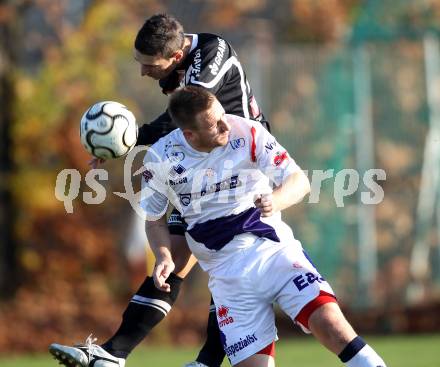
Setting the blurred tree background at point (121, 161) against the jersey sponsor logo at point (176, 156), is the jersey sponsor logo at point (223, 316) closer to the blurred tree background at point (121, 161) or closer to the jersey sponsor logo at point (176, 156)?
the jersey sponsor logo at point (176, 156)

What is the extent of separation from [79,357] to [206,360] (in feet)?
2.92

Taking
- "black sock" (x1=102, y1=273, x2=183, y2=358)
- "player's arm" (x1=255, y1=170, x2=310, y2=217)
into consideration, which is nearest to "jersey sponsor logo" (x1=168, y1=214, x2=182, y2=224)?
"black sock" (x1=102, y1=273, x2=183, y2=358)

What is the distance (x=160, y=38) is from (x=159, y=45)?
1.7 inches

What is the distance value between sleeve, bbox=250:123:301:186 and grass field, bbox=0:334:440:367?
3779mm

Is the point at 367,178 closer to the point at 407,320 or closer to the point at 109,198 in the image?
the point at 407,320

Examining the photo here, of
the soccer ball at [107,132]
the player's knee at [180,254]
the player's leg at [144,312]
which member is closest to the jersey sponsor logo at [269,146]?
the soccer ball at [107,132]

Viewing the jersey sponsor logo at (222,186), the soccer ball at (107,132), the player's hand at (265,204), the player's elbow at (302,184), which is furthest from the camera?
the soccer ball at (107,132)

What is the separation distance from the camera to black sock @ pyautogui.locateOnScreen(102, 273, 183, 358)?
21.8ft

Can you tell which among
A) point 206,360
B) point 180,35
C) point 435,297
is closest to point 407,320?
point 435,297

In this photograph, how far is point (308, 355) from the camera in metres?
10.8

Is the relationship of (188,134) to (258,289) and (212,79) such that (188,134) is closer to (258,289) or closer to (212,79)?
(212,79)

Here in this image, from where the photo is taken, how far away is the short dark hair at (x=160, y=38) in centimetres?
637

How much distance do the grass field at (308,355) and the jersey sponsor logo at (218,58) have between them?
3.78 metres

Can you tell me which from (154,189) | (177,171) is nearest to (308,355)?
(154,189)
